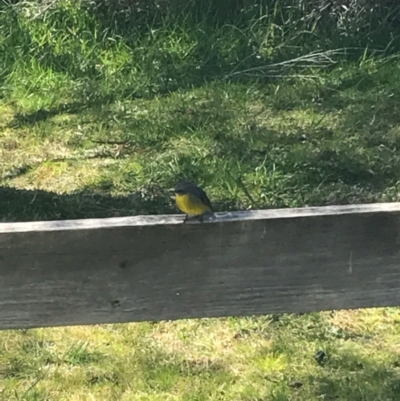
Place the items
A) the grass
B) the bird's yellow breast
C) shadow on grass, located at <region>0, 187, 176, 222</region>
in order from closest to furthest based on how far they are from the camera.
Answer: the bird's yellow breast, the grass, shadow on grass, located at <region>0, 187, 176, 222</region>

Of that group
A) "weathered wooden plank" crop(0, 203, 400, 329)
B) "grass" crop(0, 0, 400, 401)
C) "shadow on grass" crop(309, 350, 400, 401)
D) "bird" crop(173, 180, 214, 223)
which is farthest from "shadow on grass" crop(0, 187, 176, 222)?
"weathered wooden plank" crop(0, 203, 400, 329)

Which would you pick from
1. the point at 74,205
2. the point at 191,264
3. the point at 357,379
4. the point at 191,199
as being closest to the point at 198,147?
the point at 74,205

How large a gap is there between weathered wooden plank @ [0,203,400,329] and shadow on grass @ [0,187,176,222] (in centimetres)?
279

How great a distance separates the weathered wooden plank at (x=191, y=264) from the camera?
150 cm

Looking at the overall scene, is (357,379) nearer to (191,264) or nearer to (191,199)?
(191,199)

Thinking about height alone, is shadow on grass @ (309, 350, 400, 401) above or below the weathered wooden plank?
below

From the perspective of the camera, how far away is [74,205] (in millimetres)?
4504

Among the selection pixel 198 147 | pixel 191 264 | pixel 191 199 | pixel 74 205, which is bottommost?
pixel 198 147

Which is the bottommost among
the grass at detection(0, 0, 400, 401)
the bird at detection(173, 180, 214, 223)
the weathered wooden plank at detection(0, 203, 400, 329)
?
the grass at detection(0, 0, 400, 401)

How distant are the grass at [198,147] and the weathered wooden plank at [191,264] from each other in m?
1.52

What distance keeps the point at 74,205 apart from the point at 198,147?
1087mm

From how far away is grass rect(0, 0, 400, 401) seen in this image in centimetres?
318

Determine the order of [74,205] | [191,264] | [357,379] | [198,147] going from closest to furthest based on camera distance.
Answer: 1. [191,264]
2. [357,379]
3. [74,205]
4. [198,147]

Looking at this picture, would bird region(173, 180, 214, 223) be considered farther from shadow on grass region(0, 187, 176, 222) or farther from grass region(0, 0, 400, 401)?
shadow on grass region(0, 187, 176, 222)
